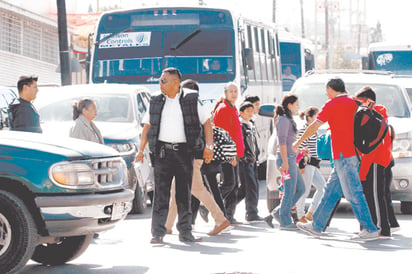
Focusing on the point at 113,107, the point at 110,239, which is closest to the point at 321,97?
the point at 113,107

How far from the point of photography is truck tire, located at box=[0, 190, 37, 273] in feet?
27.0

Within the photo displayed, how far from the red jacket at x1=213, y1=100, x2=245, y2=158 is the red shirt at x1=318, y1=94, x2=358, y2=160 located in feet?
5.36

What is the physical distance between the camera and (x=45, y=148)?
336 inches

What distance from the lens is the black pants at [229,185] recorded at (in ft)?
41.8

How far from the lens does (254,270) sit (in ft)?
29.1

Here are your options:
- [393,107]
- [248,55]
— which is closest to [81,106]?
[393,107]

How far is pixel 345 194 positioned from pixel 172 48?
848 cm

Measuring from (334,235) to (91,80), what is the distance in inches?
330

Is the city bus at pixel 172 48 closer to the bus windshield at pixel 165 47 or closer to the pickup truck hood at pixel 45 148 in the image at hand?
the bus windshield at pixel 165 47

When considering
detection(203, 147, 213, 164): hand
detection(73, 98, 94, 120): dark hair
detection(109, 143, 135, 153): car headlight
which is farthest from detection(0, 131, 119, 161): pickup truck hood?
detection(109, 143, 135, 153): car headlight

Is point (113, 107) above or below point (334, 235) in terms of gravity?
above

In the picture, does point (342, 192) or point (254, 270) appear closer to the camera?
point (254, 270)

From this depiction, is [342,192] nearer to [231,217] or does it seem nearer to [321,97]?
[231,217]

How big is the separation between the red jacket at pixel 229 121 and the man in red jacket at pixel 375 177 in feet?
5.21
